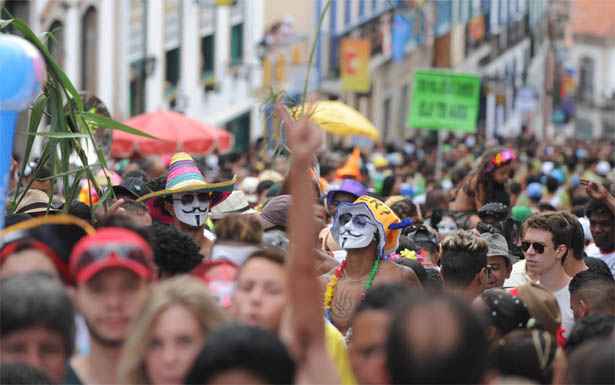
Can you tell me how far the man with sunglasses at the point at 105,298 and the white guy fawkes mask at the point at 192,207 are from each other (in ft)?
10.7

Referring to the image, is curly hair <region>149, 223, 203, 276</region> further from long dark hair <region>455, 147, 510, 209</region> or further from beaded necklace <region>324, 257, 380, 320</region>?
long dark hair <region>455, 147, 510, 209</region>

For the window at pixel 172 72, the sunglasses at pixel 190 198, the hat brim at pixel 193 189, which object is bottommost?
the sunglasses at pixel 190 198

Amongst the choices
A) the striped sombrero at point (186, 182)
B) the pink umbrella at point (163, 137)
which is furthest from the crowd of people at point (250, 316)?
the pink umbrella at point (163, 137)

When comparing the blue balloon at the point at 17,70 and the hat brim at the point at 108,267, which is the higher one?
the blue balloon at the point at 17,70

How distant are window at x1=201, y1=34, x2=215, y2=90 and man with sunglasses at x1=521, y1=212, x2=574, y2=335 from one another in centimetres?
2731

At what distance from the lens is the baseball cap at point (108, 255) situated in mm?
4941

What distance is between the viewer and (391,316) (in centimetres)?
442

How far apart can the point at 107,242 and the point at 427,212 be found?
8838mm

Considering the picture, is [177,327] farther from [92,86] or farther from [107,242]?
[92,86]

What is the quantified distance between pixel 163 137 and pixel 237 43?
2099 cm

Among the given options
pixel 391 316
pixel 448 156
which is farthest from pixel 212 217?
pixel 448 156

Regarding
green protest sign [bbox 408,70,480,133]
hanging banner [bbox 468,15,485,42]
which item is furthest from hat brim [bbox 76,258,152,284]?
hanging banner [bbox 468,15,485,42]

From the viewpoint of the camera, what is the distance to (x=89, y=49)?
30.5 m

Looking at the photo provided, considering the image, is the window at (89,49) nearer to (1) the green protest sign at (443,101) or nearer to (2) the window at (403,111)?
(1) the green protest sign at (443,101)
